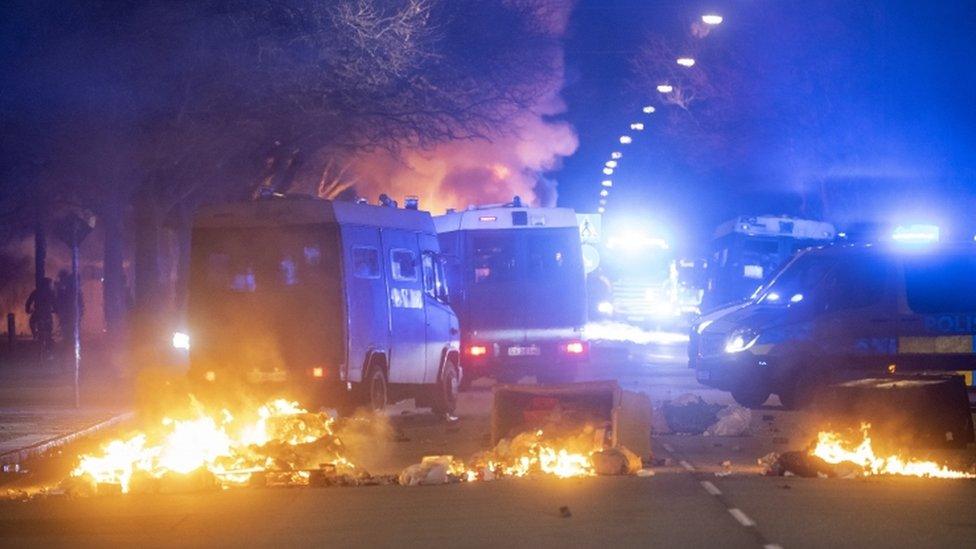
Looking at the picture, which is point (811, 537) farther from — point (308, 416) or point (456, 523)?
point (308, 416)

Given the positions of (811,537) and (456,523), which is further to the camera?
(456,523)

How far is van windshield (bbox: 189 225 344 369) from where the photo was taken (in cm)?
2070

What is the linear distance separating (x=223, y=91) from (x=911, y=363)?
14.3 metres

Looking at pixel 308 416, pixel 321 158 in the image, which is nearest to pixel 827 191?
pixel 321 158

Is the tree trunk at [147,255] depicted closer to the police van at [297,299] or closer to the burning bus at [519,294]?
the burning bus at [519,294]

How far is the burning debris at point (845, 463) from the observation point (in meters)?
14.9

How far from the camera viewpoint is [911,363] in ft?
72.3

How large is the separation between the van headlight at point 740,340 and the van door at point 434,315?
436 centimetres

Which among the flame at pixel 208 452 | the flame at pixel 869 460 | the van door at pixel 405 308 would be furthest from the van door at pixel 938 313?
the flame at pixel 208 452

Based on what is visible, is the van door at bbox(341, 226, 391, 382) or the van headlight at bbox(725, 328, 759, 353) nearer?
the van door at bbox(341, 226, 391, 382)

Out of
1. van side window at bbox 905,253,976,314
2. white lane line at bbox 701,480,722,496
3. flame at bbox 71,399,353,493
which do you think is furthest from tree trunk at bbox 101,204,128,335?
white lane line at bbox 701,480,722,496

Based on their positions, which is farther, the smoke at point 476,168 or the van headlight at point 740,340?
the smoke at point 476,168

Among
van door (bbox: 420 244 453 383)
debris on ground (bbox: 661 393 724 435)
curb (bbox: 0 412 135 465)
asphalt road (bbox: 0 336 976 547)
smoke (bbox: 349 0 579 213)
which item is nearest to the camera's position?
asphalt road (bbox: 0 336 976 547)

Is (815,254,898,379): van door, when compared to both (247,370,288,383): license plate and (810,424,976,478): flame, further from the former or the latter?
(247,370,288,383): license plate
